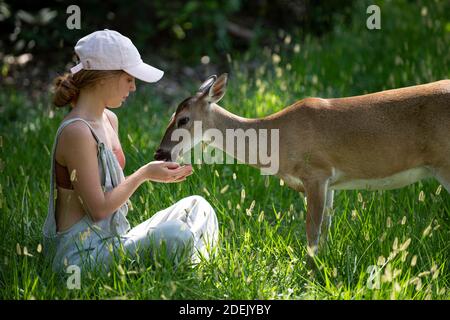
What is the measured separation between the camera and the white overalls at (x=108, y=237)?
3.78 m

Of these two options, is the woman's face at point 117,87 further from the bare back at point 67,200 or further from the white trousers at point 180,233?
the white trousers at point 180,233

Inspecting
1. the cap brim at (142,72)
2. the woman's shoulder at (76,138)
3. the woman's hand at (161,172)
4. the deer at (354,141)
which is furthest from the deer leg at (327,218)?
the woman's shoulder at (76,138)

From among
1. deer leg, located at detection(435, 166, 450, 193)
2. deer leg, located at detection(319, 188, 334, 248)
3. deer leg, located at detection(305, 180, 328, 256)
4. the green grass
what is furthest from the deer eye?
deer leg, located at detection(435, 166, 450, 193)

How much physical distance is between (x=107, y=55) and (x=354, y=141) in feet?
4.87

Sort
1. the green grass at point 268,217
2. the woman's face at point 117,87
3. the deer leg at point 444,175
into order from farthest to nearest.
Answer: the deer leg at point 444,175 < the woman's face at point 117,87 < the green grass at point 268,217

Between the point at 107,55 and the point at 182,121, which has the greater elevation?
the point at 107,55

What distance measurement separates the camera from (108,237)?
3834mm

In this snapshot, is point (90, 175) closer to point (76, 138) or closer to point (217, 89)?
point (76, 138)

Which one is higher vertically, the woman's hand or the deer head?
the deer head

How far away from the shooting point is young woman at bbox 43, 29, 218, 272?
374 centimetres

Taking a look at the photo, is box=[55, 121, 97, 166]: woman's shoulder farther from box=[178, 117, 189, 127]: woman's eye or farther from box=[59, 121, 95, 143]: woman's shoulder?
box=[178, 117, 189, 127]: woman's eye

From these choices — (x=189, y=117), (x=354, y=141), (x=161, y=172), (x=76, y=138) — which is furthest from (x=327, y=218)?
(x=76, y=138)
